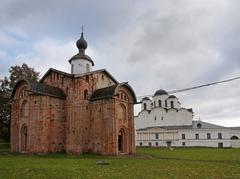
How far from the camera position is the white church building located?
63.2 meters

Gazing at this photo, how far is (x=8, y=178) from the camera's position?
11.6m

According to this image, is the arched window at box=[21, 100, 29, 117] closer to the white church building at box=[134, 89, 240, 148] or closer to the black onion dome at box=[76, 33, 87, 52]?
the black onion dome at box=[76, 33, 87, 52]

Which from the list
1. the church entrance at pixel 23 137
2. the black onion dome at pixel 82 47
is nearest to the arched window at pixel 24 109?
the church entrance at pixel 23 137

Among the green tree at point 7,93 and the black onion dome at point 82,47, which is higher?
the black onion dome at point 82,47

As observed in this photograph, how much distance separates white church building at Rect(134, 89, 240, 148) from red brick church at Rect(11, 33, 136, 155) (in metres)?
36.3

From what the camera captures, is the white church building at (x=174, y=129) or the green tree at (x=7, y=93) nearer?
the green tree at (x=7, y=93)

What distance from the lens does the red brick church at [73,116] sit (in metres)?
28.8

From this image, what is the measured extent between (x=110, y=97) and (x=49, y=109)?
6.96 metres

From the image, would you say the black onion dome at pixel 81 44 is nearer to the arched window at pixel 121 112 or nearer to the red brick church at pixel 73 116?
the red brick church at pixel 73 116

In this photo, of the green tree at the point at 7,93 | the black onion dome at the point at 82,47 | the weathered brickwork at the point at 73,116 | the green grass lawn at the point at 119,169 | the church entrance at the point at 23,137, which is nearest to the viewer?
the green grass lawn at the point at 119,169

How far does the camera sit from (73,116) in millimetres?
30688

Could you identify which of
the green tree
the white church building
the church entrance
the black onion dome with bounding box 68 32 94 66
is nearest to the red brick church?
the church entrance

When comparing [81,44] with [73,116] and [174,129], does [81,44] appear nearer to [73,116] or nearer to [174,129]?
[73,116]

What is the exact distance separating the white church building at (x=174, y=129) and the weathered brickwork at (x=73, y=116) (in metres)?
36.3
